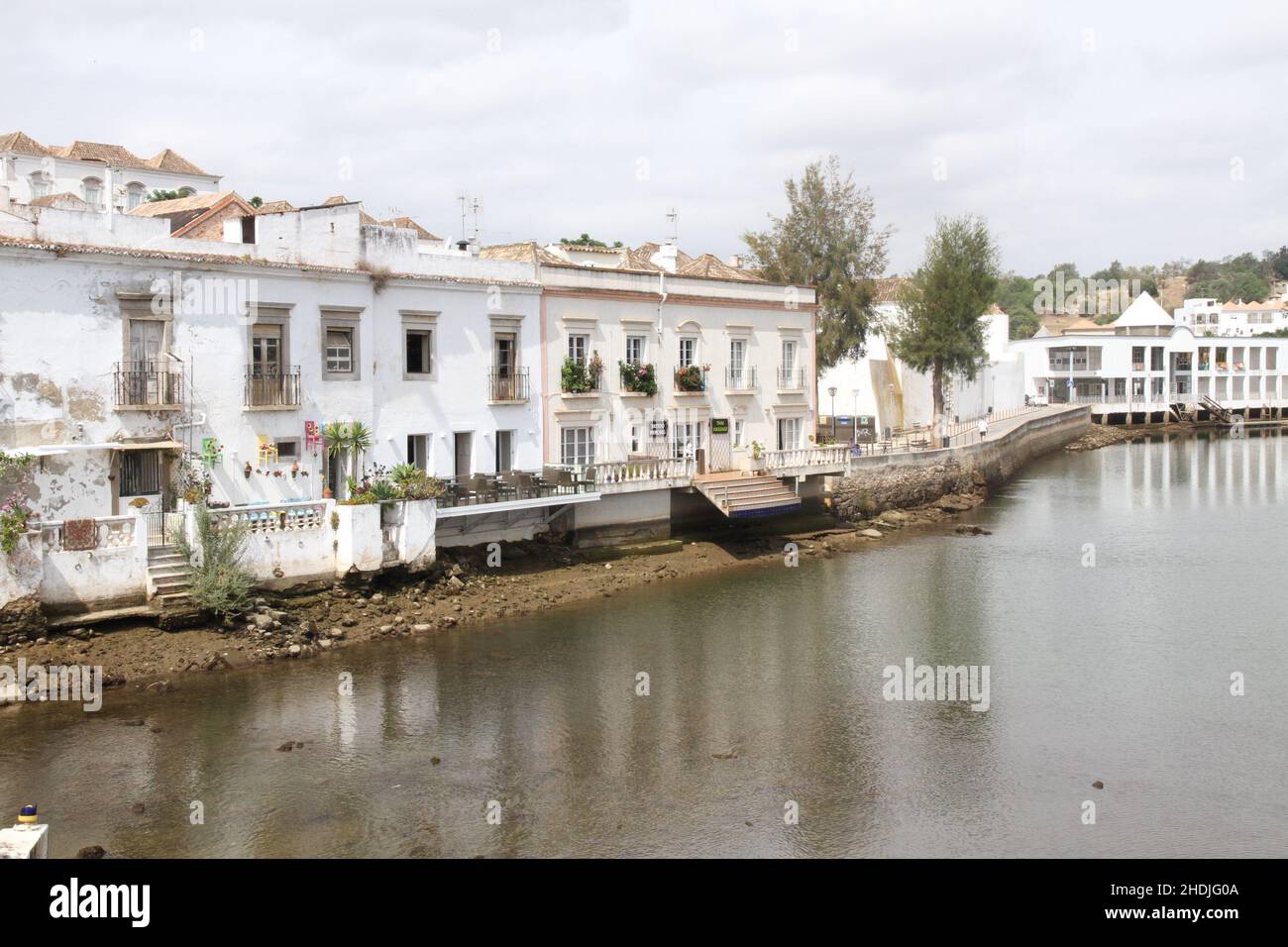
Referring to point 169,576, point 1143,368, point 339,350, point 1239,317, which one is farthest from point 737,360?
point 1239,317

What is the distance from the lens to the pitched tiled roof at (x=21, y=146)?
60531 millimetres

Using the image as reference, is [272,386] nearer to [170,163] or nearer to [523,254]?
[523,254]

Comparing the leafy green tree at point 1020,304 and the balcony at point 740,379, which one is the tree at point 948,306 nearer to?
the balcony at point 740,379

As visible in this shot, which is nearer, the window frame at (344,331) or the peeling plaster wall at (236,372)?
the peeling plaster wall at (236,372)

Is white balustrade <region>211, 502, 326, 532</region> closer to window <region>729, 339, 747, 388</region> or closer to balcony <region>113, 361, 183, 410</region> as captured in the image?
balcony <region>113, 361, 183, 410</region>

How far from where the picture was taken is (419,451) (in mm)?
30906

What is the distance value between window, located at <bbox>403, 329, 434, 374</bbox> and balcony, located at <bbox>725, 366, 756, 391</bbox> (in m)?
11.6

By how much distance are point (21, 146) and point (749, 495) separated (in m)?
46.6

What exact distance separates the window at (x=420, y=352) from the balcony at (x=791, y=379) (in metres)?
14.4

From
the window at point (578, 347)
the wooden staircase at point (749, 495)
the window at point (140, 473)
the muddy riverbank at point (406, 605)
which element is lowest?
the muddy riverbank at point (406, 605)

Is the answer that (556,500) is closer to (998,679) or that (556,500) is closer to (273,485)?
(273,485)

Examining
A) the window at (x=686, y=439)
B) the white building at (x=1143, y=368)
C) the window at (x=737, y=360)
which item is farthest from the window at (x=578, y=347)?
the white building at (x=1143, y=368)

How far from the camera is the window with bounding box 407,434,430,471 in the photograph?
3073 cm
